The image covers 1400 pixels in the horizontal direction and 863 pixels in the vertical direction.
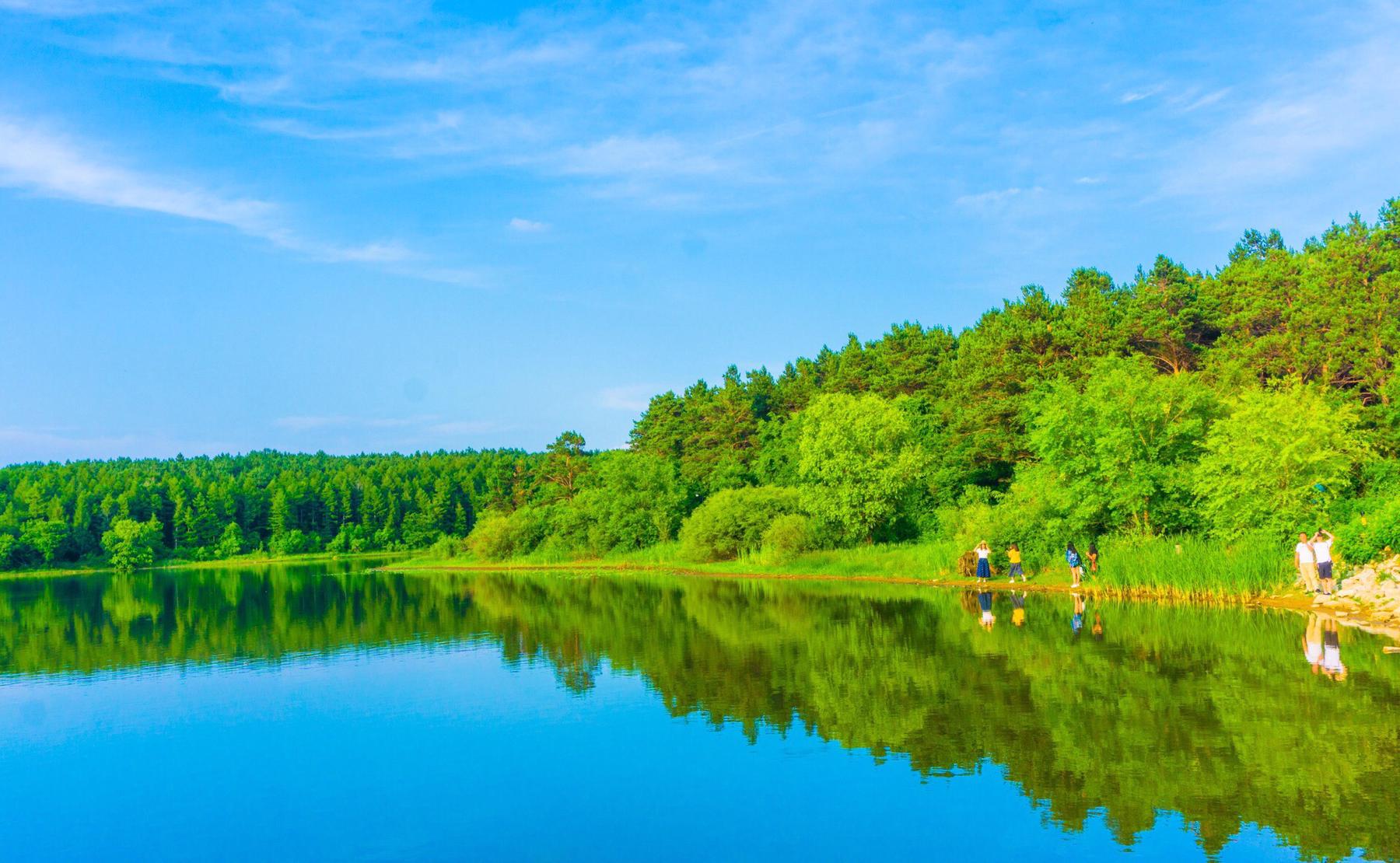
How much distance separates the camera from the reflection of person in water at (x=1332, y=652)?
20.6 m

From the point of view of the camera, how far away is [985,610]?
3503 cm

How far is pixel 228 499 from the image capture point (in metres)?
148

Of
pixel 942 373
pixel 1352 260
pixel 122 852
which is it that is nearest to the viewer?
pixel 122 852

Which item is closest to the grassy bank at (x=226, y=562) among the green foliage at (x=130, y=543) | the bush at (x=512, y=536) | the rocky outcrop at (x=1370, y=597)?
the green foliage at (x=130, y=543)

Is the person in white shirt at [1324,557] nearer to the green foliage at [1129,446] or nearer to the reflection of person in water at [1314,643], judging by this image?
the reflection of person in water at [1314,643]

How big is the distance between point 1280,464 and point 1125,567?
697 centimetres

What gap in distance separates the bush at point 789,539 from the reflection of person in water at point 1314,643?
33518 mm

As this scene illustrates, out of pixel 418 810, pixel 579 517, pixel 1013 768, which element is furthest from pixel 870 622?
pixel 579 517

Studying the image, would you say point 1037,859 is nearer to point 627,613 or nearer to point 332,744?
point 332,744

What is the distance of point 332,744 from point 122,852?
6115 mm

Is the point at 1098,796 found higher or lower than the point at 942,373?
lower

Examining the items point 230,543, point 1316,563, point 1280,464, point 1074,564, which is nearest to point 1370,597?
point 1316,563

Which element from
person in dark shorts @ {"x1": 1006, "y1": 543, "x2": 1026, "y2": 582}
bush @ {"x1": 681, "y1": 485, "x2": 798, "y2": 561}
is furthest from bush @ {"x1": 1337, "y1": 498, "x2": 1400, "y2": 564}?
bush @ {"x1": 681, "y1": 485, "x2": 798, "y2": 561}

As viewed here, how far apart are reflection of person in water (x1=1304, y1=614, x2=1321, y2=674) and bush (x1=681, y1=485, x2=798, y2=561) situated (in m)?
36.8
